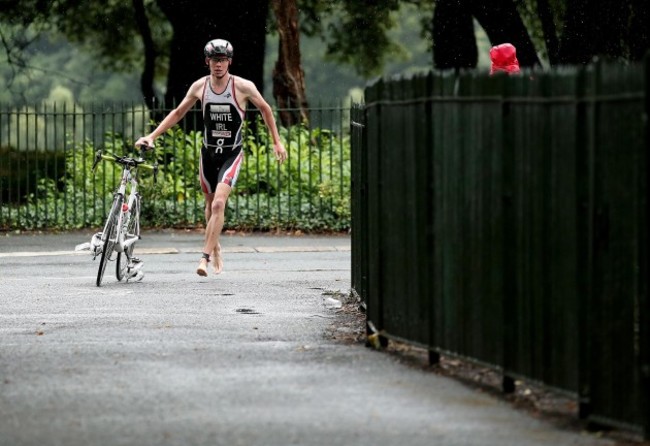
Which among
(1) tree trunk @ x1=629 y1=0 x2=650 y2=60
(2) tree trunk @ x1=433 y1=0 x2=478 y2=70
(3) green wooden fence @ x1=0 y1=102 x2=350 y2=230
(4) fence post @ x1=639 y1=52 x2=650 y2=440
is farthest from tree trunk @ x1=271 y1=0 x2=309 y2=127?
(4) fence post @ x1=639 y1=52 x2=650 y2=440

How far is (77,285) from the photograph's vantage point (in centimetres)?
1431

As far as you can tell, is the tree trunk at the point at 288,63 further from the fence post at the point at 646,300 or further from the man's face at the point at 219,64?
the fence post at the point at 646,300

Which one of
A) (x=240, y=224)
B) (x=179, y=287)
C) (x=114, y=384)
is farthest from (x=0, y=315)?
(x=240, y=224)

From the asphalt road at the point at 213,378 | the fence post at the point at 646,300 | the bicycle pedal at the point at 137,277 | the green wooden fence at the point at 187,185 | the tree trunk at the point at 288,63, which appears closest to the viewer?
the fence post at the point at 646,300

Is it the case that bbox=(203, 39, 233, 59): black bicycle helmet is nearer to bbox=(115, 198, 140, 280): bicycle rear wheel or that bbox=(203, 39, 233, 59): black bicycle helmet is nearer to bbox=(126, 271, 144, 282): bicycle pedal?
bbox=(115, 198, 140, 280): bicycle rear wheel

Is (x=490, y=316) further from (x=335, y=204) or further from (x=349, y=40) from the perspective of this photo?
(x=349, y=40)

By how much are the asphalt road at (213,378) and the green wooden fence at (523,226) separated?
0.91 feet

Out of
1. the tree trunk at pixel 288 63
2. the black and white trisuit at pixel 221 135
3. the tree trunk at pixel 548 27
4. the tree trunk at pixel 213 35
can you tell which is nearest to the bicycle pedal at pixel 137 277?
the black and white trisuit at pixel 221 135

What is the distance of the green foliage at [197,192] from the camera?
71.5ft

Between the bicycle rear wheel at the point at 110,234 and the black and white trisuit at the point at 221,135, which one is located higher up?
the black and white trisuit at the point at 221,135

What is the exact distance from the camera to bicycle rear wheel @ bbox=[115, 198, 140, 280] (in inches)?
557

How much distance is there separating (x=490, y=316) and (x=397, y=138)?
160 centimetres

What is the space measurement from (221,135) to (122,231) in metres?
1.16

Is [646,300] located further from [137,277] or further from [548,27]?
[548,27]
